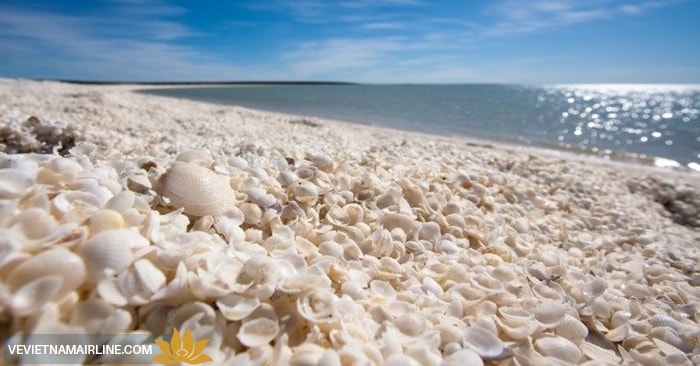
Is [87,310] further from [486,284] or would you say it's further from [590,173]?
[590,173]

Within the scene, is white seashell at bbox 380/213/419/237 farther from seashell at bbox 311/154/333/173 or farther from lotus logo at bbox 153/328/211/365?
lotus logo at bbox 153/328/211/365

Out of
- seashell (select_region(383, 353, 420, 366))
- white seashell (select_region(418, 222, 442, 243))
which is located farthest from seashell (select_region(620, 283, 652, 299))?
seashell (select_region(383, 353, 420, 366))

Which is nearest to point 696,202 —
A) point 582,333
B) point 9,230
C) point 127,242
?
point 582,333

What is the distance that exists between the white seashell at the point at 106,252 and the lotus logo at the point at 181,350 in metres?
0.30

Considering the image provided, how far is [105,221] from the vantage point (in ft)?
4.88

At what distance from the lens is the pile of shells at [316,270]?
51.7 inches

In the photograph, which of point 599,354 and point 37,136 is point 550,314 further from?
point 37,136

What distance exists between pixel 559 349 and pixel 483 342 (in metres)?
0.36

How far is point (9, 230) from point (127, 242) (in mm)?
352

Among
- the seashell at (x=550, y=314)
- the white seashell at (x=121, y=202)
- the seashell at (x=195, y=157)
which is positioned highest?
the seashell at (x=195, y=157)

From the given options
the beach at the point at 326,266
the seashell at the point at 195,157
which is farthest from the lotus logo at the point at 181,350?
the seashell at the point at 195,157

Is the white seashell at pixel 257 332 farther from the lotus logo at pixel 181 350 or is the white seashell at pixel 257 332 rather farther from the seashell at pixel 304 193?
the seashell at pixel 304 193

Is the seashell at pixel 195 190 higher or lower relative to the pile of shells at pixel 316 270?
higher

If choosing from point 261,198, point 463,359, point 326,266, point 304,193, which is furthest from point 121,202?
point 463,359
